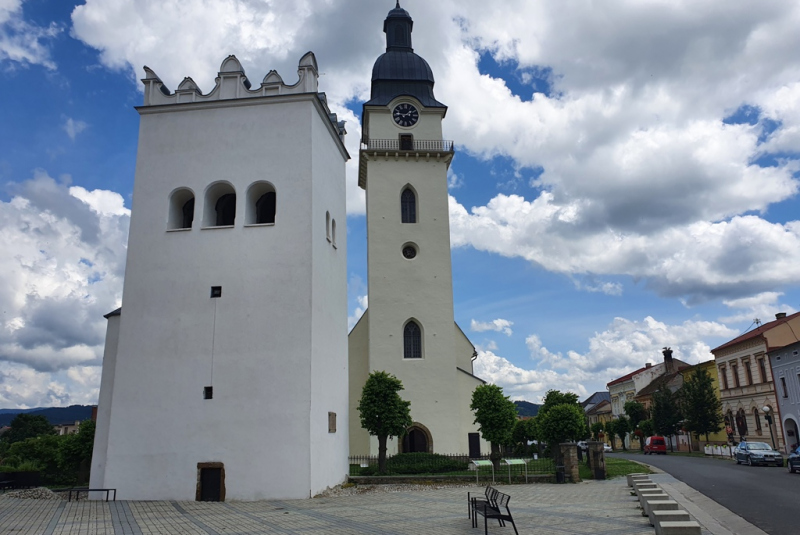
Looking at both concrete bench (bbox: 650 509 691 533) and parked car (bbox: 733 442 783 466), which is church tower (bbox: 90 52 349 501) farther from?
parked car (bbox: 733 442 783 466)

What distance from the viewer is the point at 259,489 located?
15.9 m

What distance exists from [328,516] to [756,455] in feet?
77.5

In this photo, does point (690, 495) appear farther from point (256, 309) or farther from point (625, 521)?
point (256, 309)

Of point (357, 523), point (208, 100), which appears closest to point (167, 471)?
point (357, 523)

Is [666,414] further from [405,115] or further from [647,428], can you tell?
[405,115]

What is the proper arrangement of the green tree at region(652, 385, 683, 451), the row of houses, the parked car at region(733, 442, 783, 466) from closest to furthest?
the parked car at region(733, 442, 783, 466)
the row of houses
the green tree at region(652, 385, 683, 451)

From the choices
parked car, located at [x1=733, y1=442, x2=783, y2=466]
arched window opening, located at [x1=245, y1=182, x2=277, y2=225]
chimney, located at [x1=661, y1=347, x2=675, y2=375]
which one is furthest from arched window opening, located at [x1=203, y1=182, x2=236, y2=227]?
chimney, located at [x1=661, y1=347, x2=675, y2=375]

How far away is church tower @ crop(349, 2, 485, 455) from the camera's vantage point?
98.5 ft

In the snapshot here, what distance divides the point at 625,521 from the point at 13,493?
53.5 ft

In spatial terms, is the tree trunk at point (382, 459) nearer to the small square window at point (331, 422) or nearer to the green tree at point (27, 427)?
the small square window at point (331, 422)

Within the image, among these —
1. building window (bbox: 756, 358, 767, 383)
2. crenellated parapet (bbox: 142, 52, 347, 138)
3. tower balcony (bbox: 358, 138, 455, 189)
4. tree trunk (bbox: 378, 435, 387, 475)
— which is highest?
tower balcony (bbox: 358, 138, 455, 189)

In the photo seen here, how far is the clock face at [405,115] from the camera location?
112 ft

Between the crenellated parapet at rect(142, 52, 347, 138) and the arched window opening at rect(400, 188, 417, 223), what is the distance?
13.9 meters

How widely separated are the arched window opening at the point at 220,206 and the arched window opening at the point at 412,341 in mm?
13731
